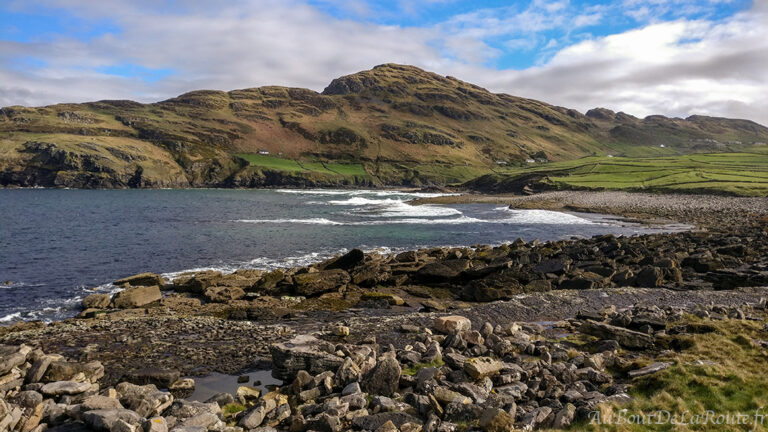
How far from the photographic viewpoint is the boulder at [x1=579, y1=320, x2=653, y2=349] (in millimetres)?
16891

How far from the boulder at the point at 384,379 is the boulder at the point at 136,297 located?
18.9 m

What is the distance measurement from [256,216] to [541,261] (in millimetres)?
56520

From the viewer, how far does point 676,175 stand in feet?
395

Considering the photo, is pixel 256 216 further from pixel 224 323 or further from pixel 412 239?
pixel 224 323

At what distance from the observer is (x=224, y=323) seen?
21750mm

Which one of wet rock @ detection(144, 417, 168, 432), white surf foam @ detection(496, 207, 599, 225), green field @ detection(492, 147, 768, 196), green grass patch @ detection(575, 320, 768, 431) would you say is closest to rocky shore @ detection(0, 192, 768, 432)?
wet rock @ detection(144, 417, 168, 432)

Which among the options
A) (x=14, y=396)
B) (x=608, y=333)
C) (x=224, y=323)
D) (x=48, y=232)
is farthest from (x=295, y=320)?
(x=48, y=232)

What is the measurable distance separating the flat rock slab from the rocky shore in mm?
85

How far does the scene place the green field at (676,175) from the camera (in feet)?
333

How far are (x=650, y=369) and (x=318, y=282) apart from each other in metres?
19.8

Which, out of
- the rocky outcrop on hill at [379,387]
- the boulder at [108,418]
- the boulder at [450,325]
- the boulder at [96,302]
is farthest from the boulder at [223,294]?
the boulder at [108,418]

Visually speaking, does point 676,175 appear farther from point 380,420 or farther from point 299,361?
point 380,420

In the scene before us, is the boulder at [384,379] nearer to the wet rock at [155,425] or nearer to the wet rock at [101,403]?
the wet rock at [155,425]

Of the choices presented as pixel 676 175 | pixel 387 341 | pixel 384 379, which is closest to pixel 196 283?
pixel 387 341
